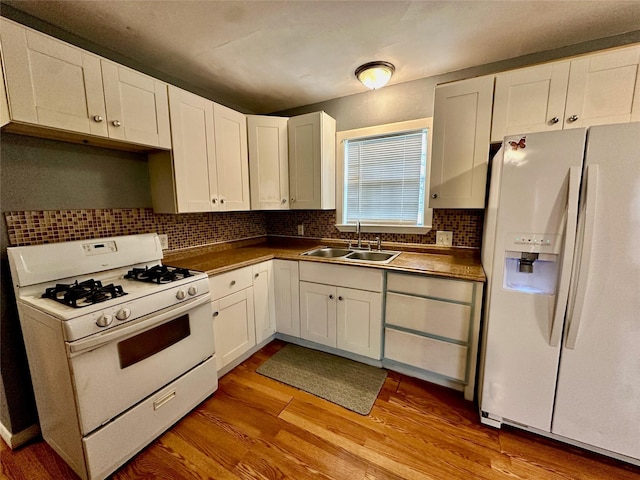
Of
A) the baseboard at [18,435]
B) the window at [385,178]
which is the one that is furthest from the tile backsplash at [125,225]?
the window at [385,178]

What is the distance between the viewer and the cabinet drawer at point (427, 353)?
5.74ft

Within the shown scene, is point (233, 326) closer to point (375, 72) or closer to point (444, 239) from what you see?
point (444, 239)

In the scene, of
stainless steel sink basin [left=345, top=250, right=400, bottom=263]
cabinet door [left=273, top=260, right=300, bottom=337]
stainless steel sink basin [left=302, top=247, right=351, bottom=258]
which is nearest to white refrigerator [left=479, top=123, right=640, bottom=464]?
stainless steel sink basin [left=345, top=250, right=400, bottom=263]

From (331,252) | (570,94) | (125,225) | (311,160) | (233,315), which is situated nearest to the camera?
(570,94)

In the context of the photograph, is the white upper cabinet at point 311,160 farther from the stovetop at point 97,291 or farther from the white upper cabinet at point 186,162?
the stovetop at point 97,291

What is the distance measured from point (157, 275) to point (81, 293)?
0.36 metres

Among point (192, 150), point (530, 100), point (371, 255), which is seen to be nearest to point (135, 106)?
point (192, 150)

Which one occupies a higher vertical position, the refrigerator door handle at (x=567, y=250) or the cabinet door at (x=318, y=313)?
the refrigerator door handle at (x=567, y=250)

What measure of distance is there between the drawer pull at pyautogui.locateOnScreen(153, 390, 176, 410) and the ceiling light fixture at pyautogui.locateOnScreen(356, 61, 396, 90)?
8.35 ft

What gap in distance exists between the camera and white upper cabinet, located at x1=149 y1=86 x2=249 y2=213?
1.86m

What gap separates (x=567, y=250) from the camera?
1.25 metres

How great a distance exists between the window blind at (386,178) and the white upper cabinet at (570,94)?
0.69 metres

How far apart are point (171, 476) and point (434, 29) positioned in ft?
9.49

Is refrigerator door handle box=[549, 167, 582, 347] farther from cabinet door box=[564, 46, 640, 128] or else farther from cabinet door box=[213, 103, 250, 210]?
cabinet door box=[213, 103, 250, 210]
